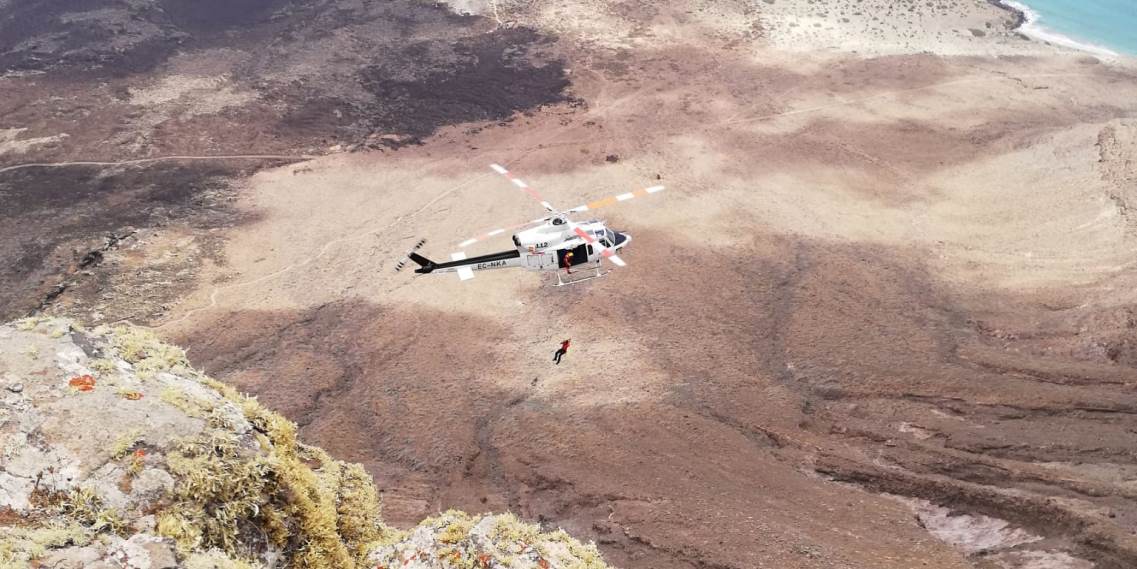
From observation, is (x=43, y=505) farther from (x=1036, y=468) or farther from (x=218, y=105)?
(x=218, y=105)

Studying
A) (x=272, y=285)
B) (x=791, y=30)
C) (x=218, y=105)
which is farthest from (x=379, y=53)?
(x=791, y=30)

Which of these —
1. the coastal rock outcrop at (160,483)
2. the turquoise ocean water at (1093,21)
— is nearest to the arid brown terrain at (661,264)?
the turquoise ocean water at (1093,21)

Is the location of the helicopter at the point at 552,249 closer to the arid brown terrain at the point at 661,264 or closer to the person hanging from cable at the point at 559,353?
the person hanging from cable at the point at 559,353

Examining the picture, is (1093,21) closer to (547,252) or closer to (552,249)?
(552,249)

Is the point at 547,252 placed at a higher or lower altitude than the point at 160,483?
lower

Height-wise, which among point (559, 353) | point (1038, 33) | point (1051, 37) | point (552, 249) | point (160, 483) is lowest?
point (559, 353)

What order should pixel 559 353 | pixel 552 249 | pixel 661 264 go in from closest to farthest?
pixel 552 249, pixel 559 353, pixel 661 264

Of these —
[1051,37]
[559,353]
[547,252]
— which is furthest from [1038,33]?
[559,353]
